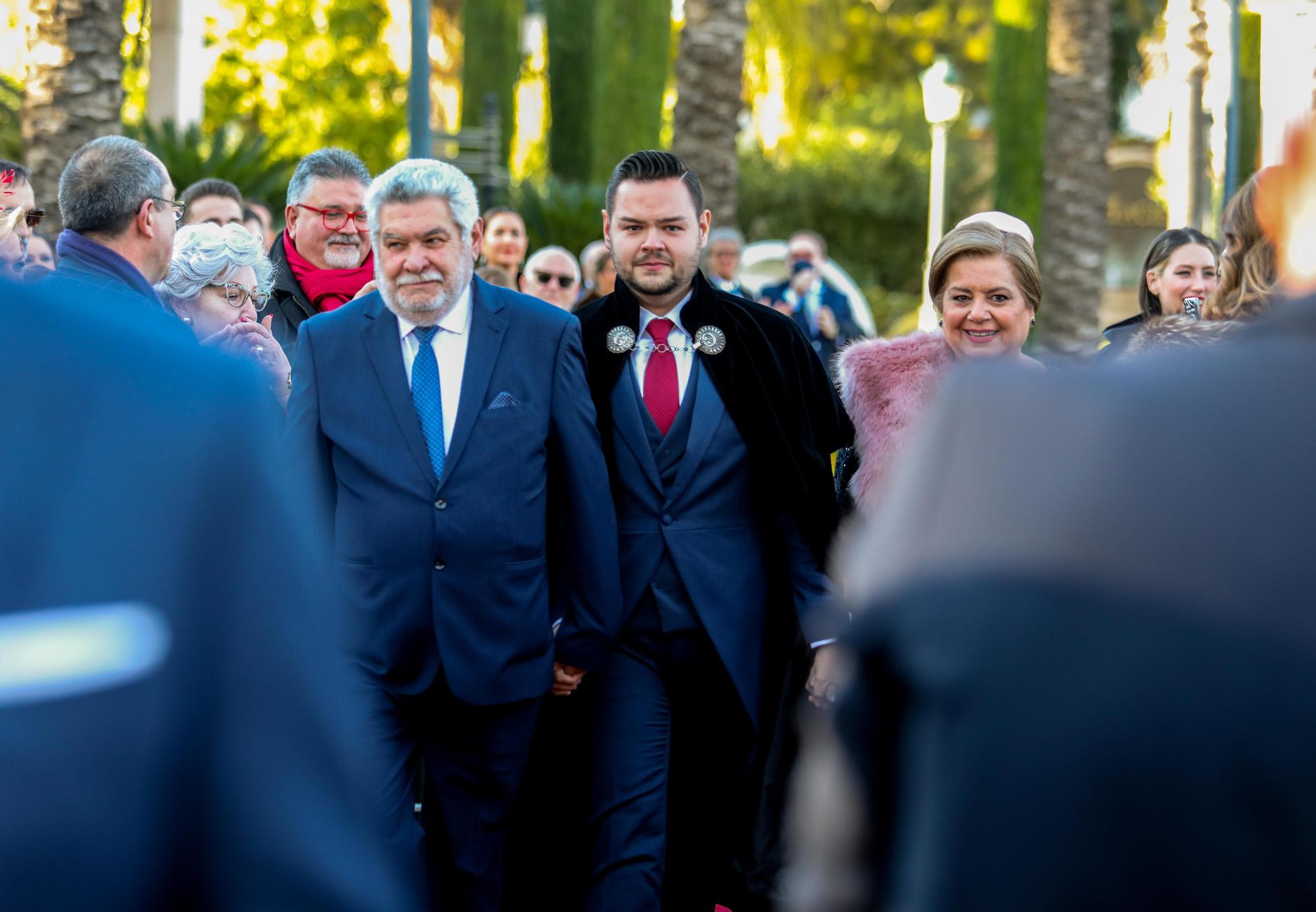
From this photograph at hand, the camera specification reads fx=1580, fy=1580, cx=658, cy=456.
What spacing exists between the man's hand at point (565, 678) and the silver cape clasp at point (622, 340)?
986mm

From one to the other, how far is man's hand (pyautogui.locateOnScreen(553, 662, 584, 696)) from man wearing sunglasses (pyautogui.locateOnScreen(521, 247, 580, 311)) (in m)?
4.45

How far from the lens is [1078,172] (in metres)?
18.8

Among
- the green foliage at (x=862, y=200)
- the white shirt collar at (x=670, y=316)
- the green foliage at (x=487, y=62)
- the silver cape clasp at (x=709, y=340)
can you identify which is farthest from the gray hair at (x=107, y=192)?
the green foliage at (x=862, y=200)

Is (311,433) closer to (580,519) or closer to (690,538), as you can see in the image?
(580,519)

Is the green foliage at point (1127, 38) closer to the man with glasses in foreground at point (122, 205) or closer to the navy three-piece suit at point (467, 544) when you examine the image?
the man with glasses in foreground at point (122, 205)

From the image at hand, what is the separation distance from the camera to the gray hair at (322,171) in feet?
20.3

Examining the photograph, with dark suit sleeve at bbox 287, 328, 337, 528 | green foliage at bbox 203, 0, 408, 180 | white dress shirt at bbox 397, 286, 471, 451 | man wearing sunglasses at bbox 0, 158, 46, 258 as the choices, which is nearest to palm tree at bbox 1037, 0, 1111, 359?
green foliage at bbox 203, 0, 408, 180

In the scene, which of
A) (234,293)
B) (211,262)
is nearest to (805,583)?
(234,293)

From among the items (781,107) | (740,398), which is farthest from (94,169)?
(781,107)

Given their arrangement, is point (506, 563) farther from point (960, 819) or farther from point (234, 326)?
point (960, 819)

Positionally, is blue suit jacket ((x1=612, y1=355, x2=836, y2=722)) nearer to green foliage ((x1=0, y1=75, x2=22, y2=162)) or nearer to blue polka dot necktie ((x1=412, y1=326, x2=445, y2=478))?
blue polka dot necktie ((x1=412, y1=326, x2=445, y2=478))

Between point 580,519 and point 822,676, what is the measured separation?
0.90 meters

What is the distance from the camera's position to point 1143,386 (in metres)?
1.17

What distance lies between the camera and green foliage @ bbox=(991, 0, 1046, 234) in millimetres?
19078
